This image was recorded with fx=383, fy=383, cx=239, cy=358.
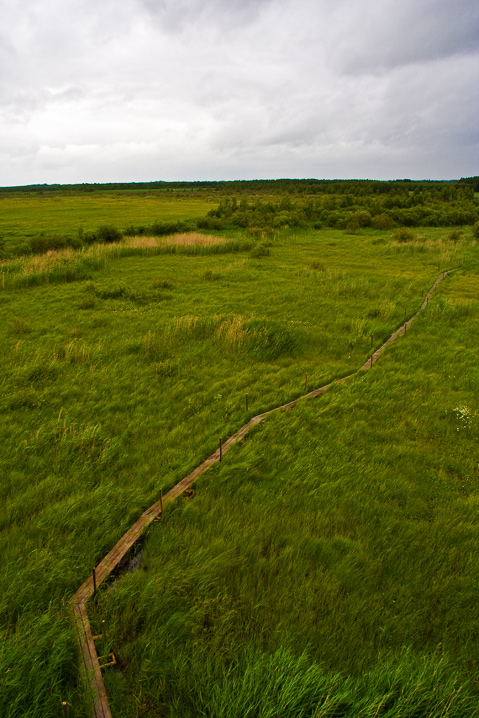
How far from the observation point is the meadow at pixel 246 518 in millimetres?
2859

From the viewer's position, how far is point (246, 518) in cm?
454

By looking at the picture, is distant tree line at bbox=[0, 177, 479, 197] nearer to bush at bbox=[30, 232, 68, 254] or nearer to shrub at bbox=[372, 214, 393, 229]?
shrub at bbox=[372, 214, 393, 229]

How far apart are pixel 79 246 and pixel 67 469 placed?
25144 mm

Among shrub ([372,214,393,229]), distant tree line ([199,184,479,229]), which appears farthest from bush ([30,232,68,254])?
shrub ([372,214,393,229])

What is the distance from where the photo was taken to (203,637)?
125 inches

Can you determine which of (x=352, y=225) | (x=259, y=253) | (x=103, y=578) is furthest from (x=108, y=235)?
(x=103, y=578)

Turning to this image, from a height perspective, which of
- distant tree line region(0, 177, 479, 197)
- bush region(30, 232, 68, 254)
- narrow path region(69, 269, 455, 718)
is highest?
distant tree line region(0, 177, 479, 197)

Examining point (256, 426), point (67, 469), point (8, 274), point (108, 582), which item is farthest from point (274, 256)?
point (108, 582)

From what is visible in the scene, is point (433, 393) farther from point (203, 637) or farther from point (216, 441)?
point (203, 637)

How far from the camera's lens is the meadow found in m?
2.86

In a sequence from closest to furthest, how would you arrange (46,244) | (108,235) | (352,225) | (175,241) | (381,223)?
(46,244)
(175,241)
(108,235)
(352,225)
(381,223)

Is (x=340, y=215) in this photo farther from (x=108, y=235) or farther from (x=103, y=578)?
(x=103, y=578)

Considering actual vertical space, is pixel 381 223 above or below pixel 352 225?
above

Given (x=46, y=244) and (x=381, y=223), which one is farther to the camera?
(x=381, y=223)
